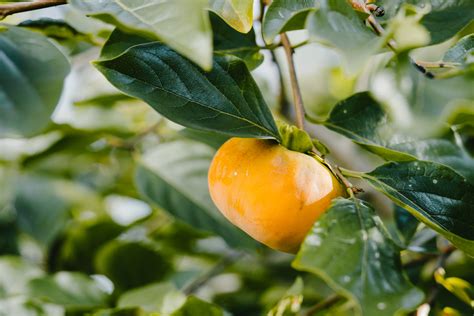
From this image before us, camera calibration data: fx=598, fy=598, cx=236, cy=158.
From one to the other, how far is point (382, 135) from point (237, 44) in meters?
0.25

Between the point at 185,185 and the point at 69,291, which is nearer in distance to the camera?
the point at 69,291

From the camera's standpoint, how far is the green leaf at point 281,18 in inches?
25.8

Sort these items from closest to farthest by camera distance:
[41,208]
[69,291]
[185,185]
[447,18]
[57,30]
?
[447,18] → [57,30] → [69,291] → [185,185] → [41,208]

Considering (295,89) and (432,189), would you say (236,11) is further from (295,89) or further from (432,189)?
(432,189)

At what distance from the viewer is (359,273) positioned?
564 millimetres

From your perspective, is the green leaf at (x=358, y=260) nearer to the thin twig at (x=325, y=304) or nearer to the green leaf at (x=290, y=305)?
the green leaf at (x=290, y=305)

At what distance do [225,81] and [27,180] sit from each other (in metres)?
0.85

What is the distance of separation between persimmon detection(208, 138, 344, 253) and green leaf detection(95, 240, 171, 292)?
599 mm

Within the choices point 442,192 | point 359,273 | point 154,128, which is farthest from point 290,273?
point 359,273

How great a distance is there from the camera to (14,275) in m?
1.15

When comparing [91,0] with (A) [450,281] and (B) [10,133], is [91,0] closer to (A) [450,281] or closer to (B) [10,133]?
(B) [10,133]

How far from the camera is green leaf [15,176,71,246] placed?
1269 mm

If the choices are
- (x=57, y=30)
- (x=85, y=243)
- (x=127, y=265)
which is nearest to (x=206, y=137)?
(x=57, y=30)

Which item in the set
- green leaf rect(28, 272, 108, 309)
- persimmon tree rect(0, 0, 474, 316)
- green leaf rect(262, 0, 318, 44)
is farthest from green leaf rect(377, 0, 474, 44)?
green leaf rect(28, 272, 108, 309)
